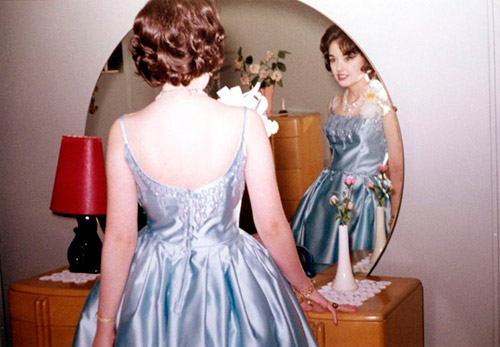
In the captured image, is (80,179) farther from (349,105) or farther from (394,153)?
(394,153)

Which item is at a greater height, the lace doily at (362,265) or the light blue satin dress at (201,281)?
the light blue satin dress at (201,281)

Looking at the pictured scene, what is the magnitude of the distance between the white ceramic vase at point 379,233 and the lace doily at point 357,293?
0.35 ft

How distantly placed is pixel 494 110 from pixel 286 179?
2.30 ft

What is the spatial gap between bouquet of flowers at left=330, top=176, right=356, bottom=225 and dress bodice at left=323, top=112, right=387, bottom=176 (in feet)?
0.11

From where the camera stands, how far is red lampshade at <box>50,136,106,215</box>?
8.54 feet

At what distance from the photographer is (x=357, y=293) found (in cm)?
228

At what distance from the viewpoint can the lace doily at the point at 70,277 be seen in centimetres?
264

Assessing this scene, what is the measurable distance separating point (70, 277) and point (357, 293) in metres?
1.08

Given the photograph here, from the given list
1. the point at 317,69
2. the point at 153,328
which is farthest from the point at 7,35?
the point at 153,328

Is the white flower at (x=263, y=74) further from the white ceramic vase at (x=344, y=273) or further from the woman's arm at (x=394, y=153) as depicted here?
the white ceramic vase at (x=344, y=273)

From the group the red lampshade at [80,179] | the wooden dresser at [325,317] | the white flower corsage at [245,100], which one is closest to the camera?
the white flower corsage at [245,100]

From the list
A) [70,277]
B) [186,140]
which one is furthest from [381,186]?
[70,277]

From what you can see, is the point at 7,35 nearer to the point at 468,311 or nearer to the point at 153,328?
the point at 153,328

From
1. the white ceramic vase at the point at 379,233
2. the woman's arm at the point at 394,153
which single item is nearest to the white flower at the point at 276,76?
the woman's arm at the point at 394,153
